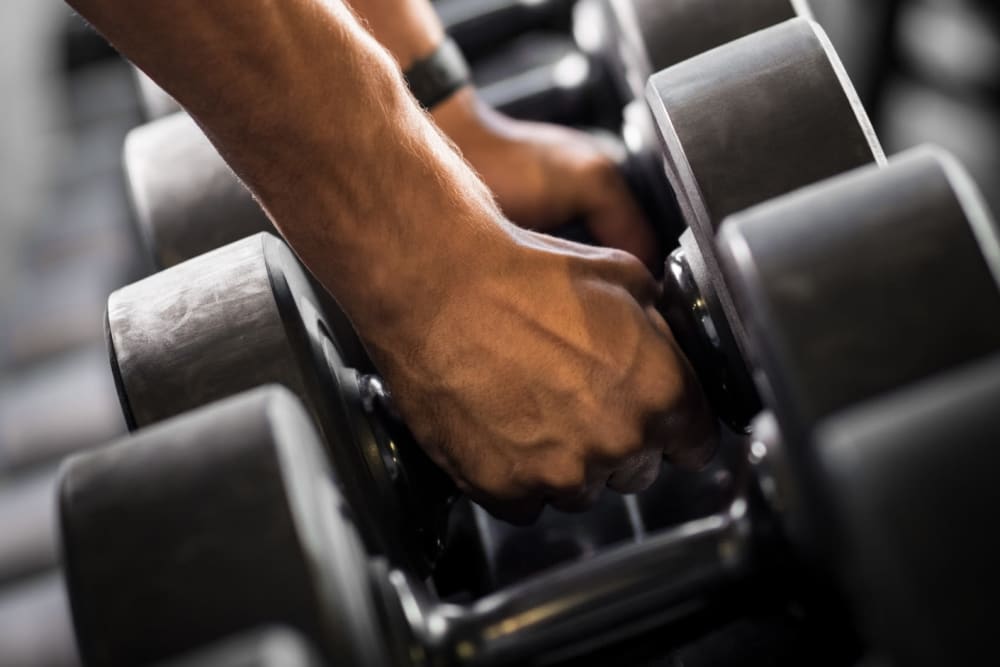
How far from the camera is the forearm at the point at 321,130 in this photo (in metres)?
0.69

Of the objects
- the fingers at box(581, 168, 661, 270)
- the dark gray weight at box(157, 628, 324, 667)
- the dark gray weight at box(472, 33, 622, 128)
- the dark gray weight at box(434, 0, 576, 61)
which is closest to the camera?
the dark gray weight at box(157, 628, 324, 667)

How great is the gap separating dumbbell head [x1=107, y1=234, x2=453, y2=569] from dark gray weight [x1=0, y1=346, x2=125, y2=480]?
1456mm

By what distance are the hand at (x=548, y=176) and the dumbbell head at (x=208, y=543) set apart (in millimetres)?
584

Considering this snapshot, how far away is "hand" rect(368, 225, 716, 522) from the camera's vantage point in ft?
2.57

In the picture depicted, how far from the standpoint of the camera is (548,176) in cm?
115

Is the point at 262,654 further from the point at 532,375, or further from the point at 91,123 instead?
the point at 91,123

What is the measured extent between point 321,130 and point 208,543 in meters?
0.30

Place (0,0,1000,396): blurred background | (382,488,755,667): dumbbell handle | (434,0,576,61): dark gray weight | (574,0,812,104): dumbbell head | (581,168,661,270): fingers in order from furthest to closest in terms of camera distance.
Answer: (0,0,1000,396): blurred background < (434,0,576,61): dark gray weight < (581,168,661,270): fingers < (574,0,812,104): dumbbell head < (382,488,755,667): dumbbell handle

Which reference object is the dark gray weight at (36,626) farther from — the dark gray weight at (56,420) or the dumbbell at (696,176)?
the dumbbell at (696,176)

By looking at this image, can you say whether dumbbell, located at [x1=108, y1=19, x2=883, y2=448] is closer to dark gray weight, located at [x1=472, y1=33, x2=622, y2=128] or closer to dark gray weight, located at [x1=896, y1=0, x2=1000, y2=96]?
dark gray weight, located at [x1=472, y1=33, x2=622, y2=128]

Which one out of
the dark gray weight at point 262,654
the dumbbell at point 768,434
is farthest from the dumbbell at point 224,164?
the dark gray weight at point 262,654

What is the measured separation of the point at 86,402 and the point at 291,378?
165 centimetres

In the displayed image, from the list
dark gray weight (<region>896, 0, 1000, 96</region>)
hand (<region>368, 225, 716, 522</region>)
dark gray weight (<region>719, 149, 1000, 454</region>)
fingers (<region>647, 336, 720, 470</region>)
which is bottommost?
dark gray weight (<region>896, 0, 1000, 96</region>)

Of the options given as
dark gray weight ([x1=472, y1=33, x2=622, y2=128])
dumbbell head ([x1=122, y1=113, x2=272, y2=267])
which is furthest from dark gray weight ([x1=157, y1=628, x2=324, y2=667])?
dark gray weight ([x1=472, y1=33, x2=622, y2=128])
